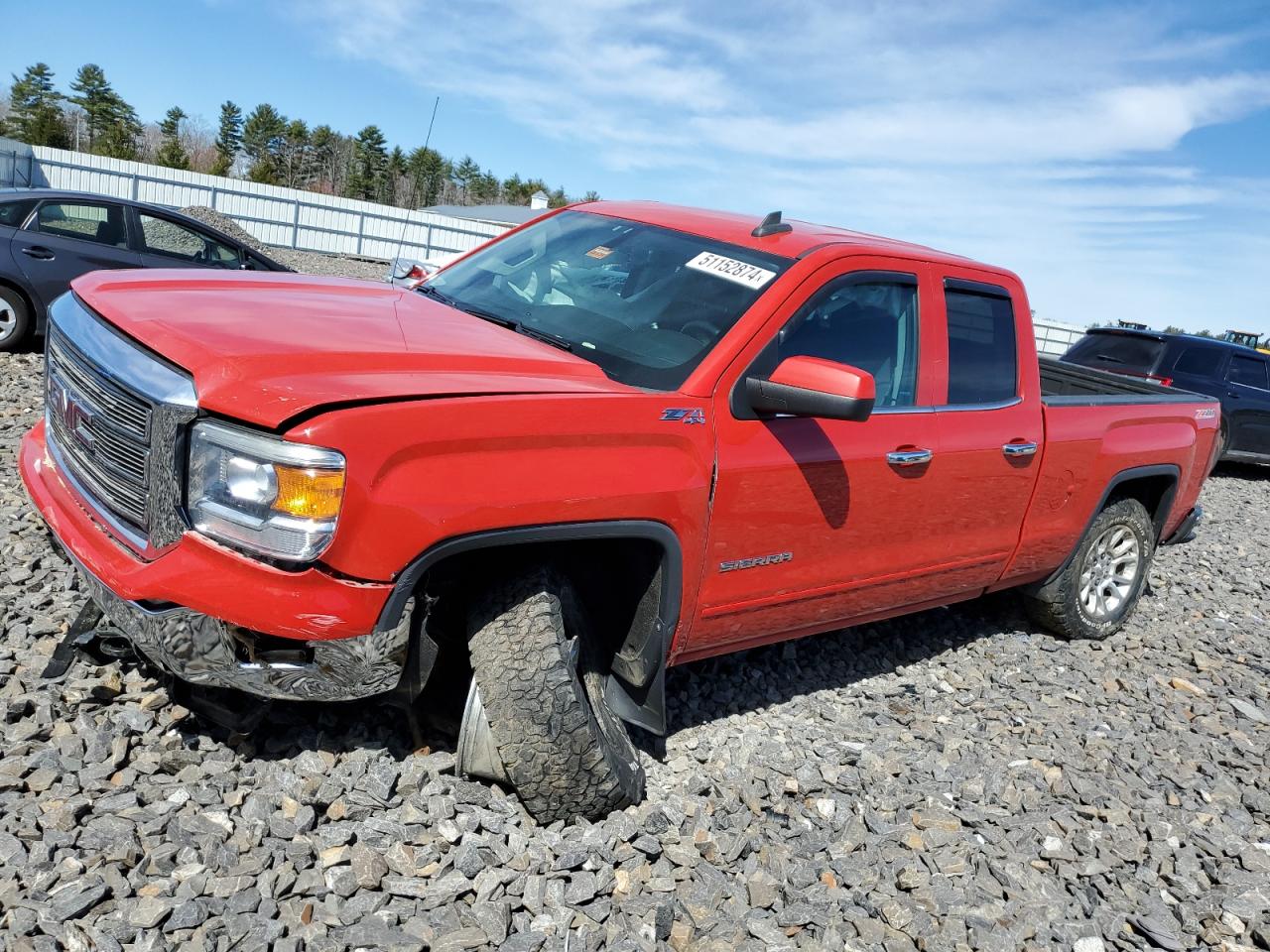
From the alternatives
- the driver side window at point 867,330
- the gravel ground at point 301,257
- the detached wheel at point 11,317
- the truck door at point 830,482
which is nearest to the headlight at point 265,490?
the truck door at point 830,482

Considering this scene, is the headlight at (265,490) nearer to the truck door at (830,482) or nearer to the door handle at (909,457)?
the truck door at (830,482)

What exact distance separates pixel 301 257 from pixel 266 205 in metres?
3.55

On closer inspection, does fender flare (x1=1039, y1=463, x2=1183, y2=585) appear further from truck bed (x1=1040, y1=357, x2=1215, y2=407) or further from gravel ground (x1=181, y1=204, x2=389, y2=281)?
gravel ground (x1=181, y1=204, x2=389, y2=281)

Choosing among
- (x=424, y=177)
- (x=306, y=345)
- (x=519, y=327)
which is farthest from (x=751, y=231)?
(x=424, y=177)

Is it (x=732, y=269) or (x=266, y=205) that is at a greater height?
(x=732, y=269)

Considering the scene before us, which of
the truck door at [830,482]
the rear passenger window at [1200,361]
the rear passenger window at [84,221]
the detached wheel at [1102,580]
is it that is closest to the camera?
the truck door at [830,482]

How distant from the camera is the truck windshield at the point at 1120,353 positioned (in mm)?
11734

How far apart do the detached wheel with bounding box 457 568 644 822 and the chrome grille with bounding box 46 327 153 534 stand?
3.19ft

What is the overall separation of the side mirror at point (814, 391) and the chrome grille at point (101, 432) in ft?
5.77

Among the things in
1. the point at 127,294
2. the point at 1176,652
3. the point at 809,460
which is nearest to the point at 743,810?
the point at 809,460

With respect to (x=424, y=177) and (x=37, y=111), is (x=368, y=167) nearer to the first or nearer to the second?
(x=424, y=177)

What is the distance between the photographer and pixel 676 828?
3.05 metres

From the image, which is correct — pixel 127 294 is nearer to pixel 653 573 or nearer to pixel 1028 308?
pixel 653 573

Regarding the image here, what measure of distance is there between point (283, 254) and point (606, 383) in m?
27.5
